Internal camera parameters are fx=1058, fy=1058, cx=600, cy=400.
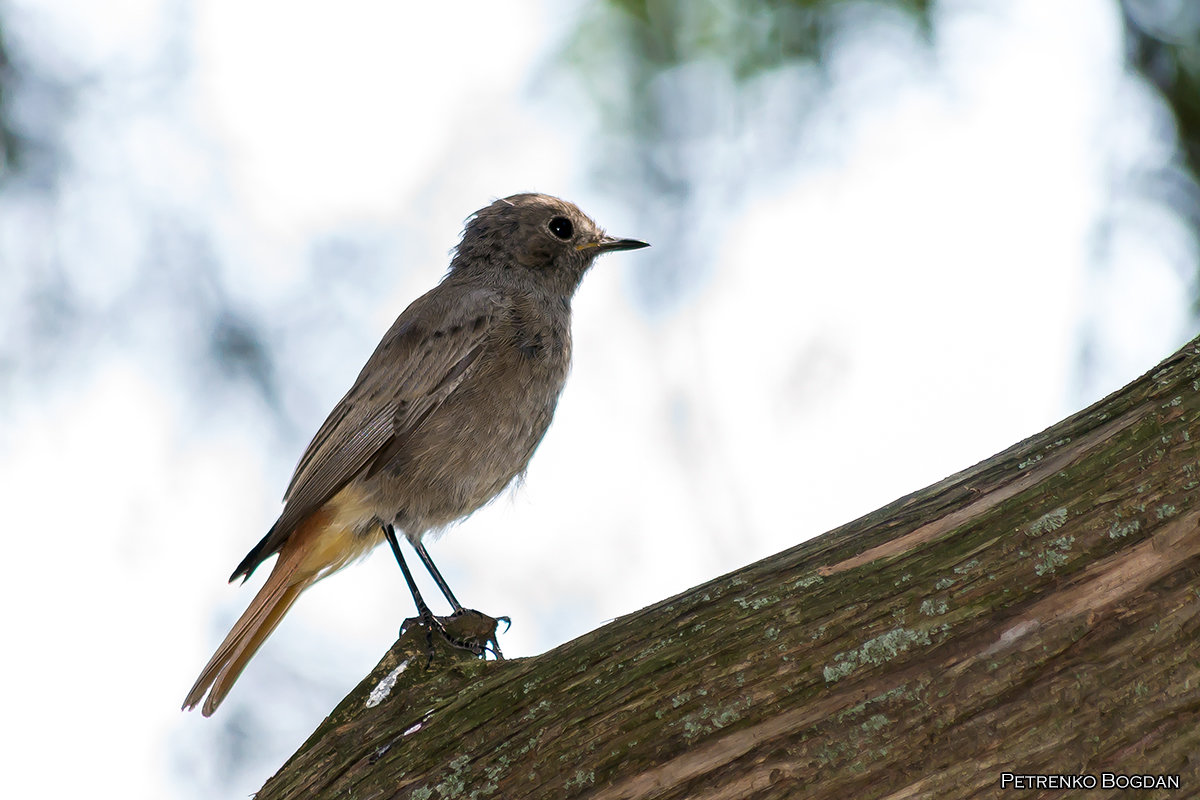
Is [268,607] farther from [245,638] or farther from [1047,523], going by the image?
[1047,523]

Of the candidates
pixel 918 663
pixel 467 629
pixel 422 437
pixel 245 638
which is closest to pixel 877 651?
pixel 918 663

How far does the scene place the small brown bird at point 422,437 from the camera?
5227mm

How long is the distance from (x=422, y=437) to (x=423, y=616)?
1.44m

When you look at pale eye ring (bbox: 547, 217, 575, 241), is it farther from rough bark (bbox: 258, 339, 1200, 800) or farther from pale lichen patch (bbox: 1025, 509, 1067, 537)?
pale lichen patch (bbox: 1025, 509, 1067, 537)

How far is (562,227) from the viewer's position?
6.71 meters

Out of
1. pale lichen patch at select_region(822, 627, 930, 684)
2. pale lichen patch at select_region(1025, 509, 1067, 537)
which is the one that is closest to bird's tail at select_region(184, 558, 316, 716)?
pale lichen patch at select_region(822, 627, 930, 684)

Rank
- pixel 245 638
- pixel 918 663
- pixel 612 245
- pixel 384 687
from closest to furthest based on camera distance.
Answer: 1. pixel 918 663
2. pixel 384 687
3. pixel 245 638
4. pixel 612 245

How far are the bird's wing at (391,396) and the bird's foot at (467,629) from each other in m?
1.10

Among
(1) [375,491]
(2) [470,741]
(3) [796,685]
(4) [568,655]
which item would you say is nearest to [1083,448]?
(3) [796,685]

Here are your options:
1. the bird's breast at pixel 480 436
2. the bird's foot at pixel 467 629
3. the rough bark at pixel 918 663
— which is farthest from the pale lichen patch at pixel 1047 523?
the bird's breast at pixel 480 436

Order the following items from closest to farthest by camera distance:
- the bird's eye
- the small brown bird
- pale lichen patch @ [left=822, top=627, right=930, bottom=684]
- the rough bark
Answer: the rough bark < pale lichen patch @ [left=822, top=627, right=930, bottom=684] < the small brown bird < the bird's eye

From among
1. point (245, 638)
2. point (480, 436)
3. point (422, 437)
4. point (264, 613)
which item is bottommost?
point (245, 638)

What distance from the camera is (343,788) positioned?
9.45 ft

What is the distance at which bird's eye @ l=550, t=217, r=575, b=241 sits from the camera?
6.68 meters
